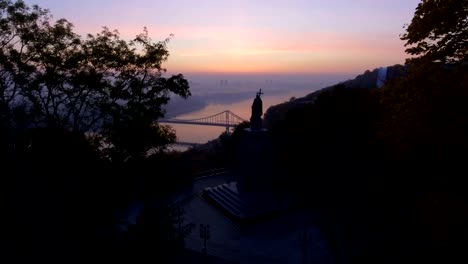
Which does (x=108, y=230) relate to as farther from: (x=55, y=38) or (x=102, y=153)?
(x=55, y=38)

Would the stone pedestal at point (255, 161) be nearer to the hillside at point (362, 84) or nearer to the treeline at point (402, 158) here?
the treeline at point (402, 158)

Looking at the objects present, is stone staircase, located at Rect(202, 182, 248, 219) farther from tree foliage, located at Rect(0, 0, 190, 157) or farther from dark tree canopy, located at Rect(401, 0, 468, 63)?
dark tree canopy, located at Rect(401, 0, 468, 63)

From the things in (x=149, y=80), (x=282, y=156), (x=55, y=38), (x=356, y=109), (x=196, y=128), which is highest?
(x=55, y=38)

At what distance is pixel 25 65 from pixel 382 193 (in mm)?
11476

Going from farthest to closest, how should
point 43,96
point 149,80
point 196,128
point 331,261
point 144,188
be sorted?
1. point 196,128
2. point 144,188
3. point 149,80
4. point 43,96
5. point 331,261

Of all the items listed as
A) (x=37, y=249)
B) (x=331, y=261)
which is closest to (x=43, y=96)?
(x=37, y=249)

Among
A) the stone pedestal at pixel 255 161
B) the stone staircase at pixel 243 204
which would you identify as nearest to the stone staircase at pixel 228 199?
the stone staircase at pixel 243 204

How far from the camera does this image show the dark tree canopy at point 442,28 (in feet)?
22.9

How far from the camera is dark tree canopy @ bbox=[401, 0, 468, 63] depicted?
697 cm

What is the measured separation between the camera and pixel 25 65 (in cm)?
1251

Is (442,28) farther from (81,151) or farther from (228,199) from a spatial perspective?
(228,199)

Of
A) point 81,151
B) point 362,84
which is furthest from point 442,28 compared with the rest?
point 362,84

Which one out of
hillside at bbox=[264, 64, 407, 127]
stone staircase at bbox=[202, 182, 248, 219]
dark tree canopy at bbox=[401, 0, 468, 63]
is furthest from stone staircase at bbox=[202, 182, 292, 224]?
hillside at bbox=[264, 64, 407, 127]

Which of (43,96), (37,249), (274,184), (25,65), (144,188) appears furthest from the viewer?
(274,184)
